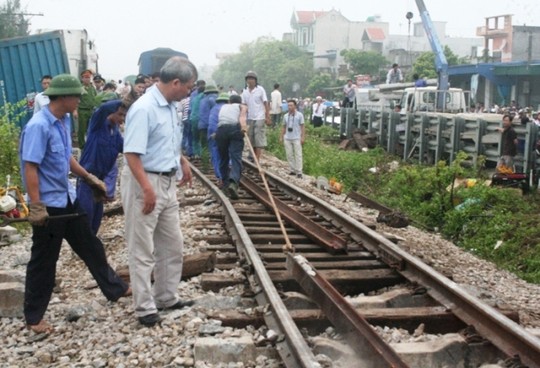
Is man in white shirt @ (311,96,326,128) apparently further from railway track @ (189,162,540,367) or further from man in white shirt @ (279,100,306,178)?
railway track @ (189,162,540,367)

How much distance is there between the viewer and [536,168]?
535 inches

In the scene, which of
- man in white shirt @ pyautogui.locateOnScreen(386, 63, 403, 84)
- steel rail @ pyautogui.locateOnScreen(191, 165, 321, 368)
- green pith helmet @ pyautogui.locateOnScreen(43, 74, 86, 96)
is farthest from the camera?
man in white shirt @ pyautogui.locateOnScreen(386, 63, 403, 84)

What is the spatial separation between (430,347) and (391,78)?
26375 millimetres

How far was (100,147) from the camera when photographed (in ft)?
21.7

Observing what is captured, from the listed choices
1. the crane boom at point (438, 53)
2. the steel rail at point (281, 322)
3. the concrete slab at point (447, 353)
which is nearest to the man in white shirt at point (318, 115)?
the crane boom at point (438, 53)

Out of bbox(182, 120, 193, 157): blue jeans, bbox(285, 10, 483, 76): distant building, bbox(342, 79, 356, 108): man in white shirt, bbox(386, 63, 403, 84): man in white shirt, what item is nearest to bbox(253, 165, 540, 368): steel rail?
bbox(182, 120, 193, 157): blue jeans

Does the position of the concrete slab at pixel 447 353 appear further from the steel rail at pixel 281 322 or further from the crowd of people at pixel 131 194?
the crowd of people at pixel 131 194

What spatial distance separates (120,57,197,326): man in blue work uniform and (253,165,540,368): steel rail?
7.09 feet

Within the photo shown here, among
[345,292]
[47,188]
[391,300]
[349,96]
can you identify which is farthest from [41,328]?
[349,96]

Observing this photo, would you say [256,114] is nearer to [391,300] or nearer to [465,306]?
[391,300]

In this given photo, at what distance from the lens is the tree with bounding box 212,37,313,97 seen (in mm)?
64438

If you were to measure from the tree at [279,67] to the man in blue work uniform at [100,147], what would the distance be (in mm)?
48475

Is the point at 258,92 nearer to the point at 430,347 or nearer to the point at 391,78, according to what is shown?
the point at 430,347

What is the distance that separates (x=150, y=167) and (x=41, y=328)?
139 centimetres
